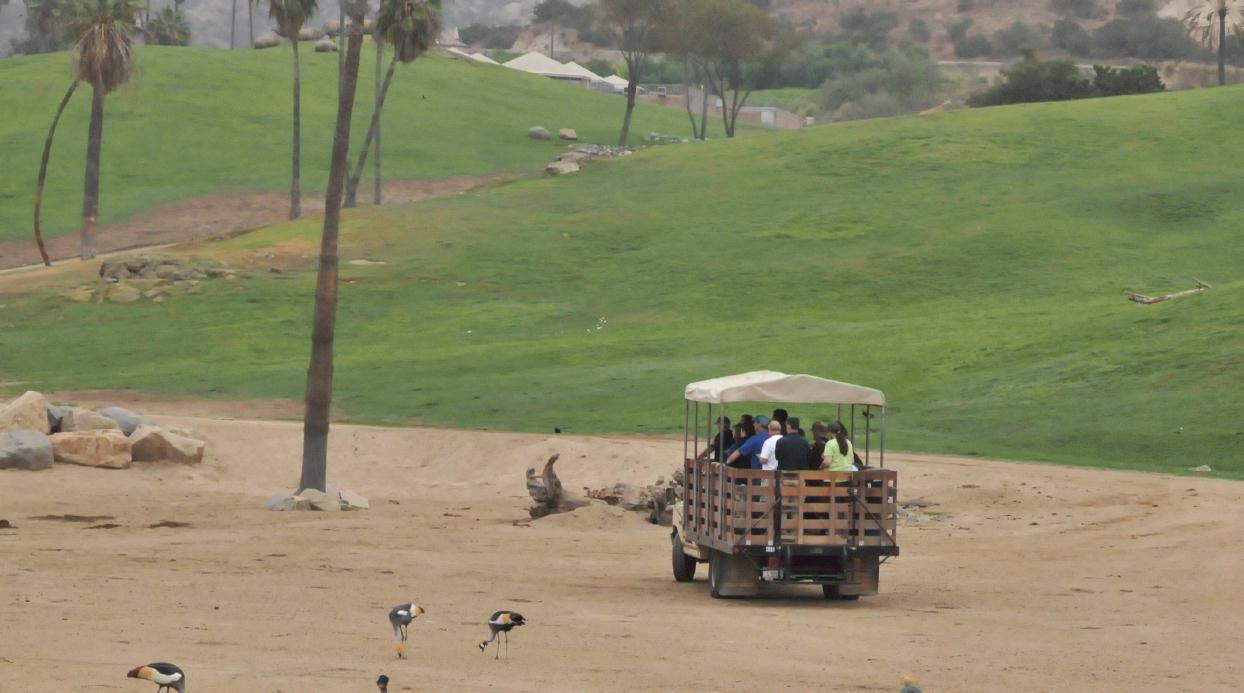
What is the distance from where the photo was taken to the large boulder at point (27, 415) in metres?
34.0

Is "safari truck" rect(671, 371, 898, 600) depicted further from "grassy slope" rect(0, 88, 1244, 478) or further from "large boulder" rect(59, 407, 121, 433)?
"large boulder" rect(59, 407, 121, 433)

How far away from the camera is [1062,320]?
50750 millimetres

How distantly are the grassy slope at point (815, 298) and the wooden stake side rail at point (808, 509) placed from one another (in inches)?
624

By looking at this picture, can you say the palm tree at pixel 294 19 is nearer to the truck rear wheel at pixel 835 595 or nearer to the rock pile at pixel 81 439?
the rock pile at pixel 81 439

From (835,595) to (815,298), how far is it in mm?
40217

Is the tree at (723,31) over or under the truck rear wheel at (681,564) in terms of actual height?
over

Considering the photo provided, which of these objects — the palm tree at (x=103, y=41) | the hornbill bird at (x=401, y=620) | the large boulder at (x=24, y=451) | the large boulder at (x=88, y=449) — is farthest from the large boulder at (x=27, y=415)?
the palm tree at (x=103, y=41)

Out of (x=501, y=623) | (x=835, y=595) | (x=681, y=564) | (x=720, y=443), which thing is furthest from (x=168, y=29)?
(x=501, y=623)

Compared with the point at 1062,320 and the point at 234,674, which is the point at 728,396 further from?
the point at 1062,320

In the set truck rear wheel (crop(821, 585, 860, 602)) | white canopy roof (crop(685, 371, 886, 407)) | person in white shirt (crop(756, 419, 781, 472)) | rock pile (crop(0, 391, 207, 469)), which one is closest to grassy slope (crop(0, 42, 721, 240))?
rock pile (crop(0, 391, 207, 469))

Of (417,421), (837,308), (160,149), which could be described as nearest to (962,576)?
(417,421)

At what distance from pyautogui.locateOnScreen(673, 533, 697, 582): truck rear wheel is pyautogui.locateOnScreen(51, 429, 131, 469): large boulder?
1467 centimetres

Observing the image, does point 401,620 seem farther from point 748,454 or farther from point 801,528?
point 748,454

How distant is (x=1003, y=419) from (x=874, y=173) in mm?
39215
